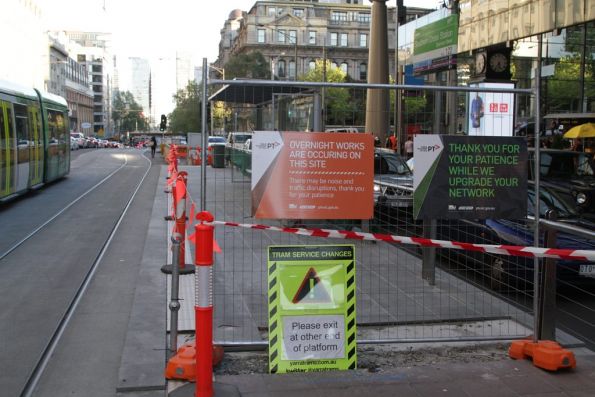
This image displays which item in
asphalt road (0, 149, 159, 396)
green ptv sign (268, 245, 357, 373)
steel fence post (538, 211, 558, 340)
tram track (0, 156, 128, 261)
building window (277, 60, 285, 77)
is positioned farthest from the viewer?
building window (277, 60, 285, 77)

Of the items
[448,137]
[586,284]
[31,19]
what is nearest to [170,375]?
[448,137]

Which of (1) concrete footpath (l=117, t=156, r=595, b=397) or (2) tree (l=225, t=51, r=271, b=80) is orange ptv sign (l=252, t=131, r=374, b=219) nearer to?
(1) concrete footpath (l=117, t=156, r=595, b=397)

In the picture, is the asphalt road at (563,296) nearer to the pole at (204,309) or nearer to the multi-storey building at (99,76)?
the pole at (204,309)

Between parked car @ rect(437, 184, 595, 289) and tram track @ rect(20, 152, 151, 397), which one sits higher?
parked car @ rect(437, 184, 595, 289)

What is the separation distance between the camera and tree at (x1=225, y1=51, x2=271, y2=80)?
75.6 m

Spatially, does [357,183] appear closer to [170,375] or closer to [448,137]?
[448,137]

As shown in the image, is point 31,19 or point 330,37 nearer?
point 31,19

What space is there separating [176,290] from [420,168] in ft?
7.91

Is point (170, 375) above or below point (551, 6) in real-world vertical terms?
below

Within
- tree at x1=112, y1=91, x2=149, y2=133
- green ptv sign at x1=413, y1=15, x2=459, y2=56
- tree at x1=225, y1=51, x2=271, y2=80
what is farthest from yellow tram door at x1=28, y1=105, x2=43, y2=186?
tree at x1=112, y1=91, x2=149, y2=133

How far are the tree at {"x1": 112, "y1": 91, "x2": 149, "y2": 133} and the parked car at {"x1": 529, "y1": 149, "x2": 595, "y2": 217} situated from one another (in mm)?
154607

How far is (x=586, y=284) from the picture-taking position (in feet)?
26.8

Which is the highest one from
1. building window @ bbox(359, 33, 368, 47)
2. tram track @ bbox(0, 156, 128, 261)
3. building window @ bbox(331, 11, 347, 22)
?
building window @ bbox(331, 11, 347, 22)

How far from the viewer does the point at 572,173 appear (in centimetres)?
1496
